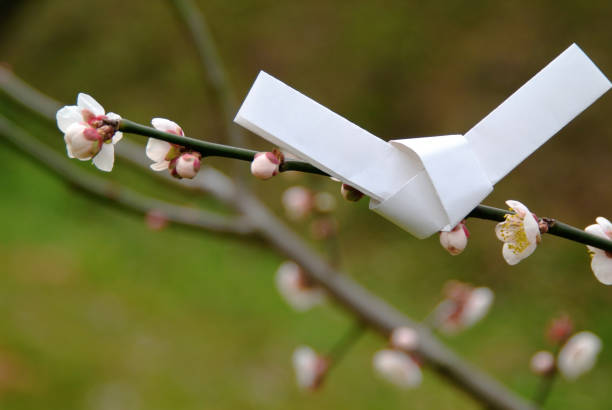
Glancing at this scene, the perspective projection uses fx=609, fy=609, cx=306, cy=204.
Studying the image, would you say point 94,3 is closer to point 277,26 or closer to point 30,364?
point 277,26

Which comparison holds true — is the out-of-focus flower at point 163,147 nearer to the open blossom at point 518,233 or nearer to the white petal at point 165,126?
the white petal at point 165,126

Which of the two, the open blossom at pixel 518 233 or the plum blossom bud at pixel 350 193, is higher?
the open blossom at pixel 518 233

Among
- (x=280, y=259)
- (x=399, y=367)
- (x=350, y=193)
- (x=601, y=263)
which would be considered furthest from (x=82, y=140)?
(x=280, y=259)

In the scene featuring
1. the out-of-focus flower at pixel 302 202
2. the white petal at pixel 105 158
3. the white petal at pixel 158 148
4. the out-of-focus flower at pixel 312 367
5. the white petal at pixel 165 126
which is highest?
the out-of-focus flower at pixel 302 202

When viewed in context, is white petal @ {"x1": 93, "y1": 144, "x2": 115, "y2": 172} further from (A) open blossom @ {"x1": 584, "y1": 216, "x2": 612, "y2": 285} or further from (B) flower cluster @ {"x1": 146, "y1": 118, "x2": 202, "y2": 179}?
(A) open blossom @ {"x1": 584, "y1": 216, "x2": 612, "y2": 285}

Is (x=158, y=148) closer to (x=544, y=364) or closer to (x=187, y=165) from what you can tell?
(x=187, y=165)

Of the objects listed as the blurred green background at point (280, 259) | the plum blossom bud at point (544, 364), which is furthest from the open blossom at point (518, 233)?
the blurred green background at point (280, 259)
